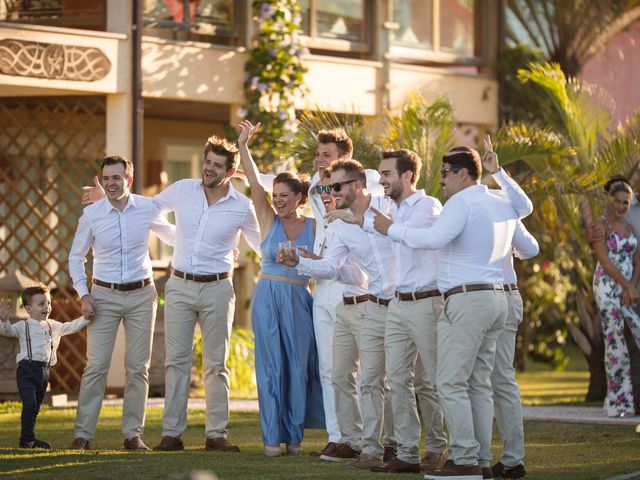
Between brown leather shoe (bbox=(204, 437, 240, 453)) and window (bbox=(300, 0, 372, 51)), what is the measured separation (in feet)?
27.7

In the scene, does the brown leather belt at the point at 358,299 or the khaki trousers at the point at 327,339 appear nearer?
the brown leather belt at the point at 358,299

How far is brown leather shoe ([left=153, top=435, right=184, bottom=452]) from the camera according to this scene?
10.3 m

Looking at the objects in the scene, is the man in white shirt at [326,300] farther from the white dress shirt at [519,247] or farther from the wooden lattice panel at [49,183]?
the wooden lattice panel at [49,183]

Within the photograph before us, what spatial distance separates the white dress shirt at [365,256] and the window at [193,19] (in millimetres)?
7607

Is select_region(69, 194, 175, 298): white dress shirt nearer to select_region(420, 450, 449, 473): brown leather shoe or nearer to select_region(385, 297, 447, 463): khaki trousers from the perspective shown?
select_region(385, 297, 447, 463): khaki trousers

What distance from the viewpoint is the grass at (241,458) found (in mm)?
8961

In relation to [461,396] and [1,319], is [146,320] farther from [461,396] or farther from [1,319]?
[461,396]

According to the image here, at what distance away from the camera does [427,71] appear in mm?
18906

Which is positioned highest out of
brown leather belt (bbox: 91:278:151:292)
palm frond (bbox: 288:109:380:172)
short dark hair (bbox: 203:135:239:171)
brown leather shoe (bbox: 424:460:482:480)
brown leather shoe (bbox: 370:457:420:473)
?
palm frond (bbox: 288:109:380:172)

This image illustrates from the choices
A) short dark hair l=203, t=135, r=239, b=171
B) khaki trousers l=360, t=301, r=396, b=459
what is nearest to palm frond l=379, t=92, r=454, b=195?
short dark hair l=203, t=135, r=239, b=171

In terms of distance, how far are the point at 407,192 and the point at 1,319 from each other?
3.14m

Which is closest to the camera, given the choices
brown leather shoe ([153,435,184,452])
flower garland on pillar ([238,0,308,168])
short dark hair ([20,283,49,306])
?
brown leather shoe ([153,435,184,452])

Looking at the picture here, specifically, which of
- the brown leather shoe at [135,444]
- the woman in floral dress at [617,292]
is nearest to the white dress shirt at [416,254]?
the brown leather shoe at [135,444]

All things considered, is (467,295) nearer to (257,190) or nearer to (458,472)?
(458,472)
